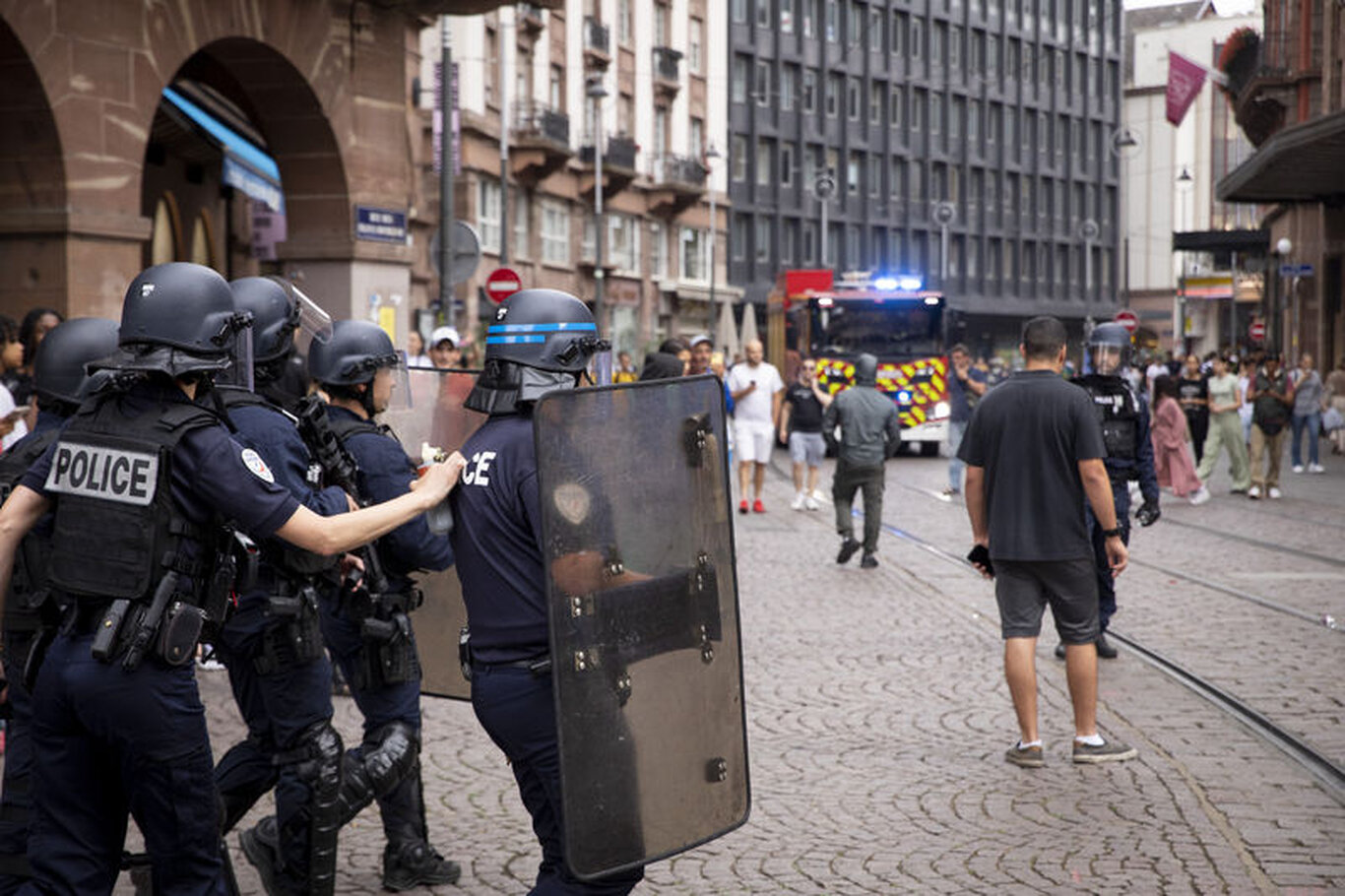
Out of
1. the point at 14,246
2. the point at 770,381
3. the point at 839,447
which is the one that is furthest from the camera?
the point at 770,381

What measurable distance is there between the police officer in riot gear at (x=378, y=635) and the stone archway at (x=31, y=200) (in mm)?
8864

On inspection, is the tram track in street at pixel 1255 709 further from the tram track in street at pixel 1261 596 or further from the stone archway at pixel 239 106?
the stone archway at pixel 239 106

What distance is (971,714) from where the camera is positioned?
843 centimetres

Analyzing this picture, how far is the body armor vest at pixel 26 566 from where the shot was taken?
16.8ft

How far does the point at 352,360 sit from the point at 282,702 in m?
1.17

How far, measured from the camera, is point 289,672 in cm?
518

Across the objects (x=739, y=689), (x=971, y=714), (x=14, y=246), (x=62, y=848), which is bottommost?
(x=971, y=714)

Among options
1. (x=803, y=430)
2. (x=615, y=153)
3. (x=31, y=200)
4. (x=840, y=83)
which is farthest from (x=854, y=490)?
(x=840, y=83)

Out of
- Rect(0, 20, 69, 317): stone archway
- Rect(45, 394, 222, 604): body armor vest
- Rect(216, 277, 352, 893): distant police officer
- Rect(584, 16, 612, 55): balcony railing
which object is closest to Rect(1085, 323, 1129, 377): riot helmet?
Rect(216, 277, 352, 893): distant police officer

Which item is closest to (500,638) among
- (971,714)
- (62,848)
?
(62,848)

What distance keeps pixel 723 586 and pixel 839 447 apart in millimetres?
11040

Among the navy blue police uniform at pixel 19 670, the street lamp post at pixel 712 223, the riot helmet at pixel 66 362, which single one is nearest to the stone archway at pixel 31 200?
the riot helmet at pixel 66 362

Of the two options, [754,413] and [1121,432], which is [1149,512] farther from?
Result: [754,413]

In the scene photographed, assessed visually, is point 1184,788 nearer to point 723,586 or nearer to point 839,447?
point 723,586
